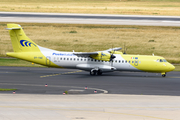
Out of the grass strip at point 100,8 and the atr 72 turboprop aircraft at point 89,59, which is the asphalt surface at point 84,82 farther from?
the grass strip at point 100,8

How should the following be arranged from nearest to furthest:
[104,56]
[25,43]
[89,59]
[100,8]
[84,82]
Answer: [84,82] < [104,56] < [89,59] < [25,43] < [100,8]

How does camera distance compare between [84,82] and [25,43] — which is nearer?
[84,82]

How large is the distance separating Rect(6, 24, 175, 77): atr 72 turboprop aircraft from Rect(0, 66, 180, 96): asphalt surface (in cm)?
113

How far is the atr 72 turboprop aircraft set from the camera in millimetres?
35812

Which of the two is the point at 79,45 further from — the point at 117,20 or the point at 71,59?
the point at 71,59

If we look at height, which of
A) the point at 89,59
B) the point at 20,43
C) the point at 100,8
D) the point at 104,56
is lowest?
the point at 89,59

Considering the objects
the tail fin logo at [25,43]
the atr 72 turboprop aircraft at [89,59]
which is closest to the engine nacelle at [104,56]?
the atr 72 turboprop aircraft at [89,59]

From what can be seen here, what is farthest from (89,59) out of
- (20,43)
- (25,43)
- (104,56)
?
(20,43)

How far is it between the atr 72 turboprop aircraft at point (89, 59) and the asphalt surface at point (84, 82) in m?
1.13

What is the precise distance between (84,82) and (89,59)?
600cm

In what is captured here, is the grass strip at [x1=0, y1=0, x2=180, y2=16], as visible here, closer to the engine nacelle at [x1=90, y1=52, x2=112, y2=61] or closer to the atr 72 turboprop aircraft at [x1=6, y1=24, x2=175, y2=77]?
the atr 72 turboprop aircraft at [x1=6, y1=24, x2=175, y2=77]

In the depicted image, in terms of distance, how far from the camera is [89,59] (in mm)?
37281

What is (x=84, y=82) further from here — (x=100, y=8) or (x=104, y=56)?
(x=100, y=8)

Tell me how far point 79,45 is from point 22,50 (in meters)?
25.4
